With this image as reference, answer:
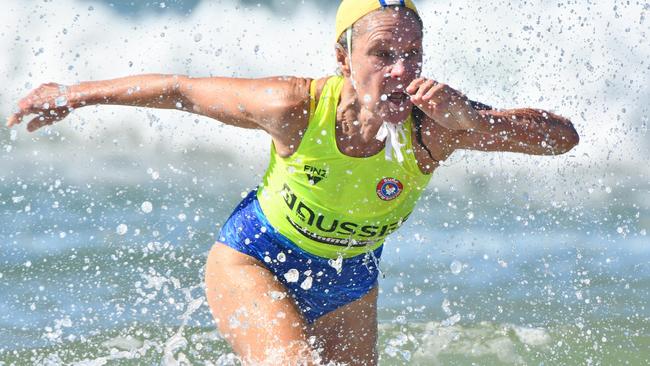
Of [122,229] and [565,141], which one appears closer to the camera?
[565,141]

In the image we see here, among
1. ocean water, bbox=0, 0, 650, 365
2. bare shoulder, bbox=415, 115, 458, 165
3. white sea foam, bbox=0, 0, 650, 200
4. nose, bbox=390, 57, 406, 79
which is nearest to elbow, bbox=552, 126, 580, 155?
bare shoulder, bbox=415, 115, 458, 165

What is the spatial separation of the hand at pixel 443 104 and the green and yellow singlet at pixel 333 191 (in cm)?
44

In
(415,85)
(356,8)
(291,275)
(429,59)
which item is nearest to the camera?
(415,85)

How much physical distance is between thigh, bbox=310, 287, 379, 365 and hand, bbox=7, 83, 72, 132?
5.19ft

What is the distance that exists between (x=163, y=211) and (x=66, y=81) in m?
3.94

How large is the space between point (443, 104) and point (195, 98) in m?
1.23

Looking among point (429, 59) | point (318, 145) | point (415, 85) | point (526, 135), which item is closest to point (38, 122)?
point (318, 145)

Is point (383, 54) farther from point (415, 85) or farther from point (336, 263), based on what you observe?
point (336, 263)

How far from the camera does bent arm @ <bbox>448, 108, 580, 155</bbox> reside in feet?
15.0

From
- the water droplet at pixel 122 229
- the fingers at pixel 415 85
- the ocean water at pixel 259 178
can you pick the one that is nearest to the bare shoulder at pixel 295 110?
the fingers at pixel 415 85

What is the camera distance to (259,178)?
1112 centimetres

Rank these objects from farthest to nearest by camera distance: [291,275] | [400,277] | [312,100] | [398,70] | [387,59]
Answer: [400,277] → [291,275] → [312,100] → [387,59] → [398,70]

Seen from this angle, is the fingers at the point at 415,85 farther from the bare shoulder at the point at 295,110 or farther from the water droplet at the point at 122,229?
the water droplet at the point at 122,229

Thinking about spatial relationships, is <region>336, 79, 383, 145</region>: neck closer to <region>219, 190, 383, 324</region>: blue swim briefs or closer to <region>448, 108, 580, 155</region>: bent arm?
<region>448, 108, 580, 155</region>: bent arm
